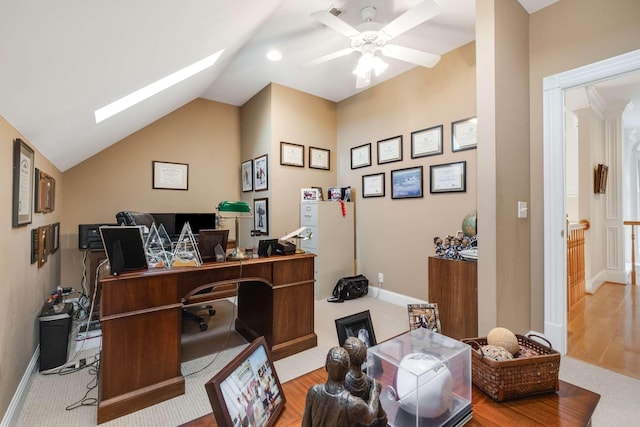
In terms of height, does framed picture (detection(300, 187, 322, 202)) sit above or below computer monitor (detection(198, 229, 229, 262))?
above

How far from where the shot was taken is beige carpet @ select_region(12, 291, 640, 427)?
1.63 metres

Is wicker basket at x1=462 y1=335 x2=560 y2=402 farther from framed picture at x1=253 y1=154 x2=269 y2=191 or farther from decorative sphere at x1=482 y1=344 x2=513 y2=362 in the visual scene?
framed picture at x1=253 y1=154 x2=269 y2=191

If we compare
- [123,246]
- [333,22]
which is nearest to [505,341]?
[123,246]

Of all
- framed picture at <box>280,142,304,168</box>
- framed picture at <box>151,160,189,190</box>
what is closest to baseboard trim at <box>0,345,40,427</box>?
framed picture at <box>151,160,189,190</box>

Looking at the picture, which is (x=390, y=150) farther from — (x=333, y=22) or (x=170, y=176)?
(x=170, y=176)

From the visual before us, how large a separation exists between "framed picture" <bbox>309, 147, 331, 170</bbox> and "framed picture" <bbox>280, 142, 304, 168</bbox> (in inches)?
6.5

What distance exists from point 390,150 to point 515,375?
318cm

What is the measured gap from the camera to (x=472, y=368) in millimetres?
1009

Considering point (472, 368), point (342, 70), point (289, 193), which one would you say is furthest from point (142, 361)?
point (342, 70)

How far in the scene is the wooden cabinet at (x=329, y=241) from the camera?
3.89 metres

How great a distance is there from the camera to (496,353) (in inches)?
38.2

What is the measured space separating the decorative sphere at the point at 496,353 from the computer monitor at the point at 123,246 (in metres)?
1.78

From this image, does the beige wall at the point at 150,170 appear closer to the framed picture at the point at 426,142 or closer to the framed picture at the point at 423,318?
the framed picture at the point at 426,142

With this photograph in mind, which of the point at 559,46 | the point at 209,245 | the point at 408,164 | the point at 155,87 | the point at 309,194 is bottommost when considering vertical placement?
the point at 209,245
